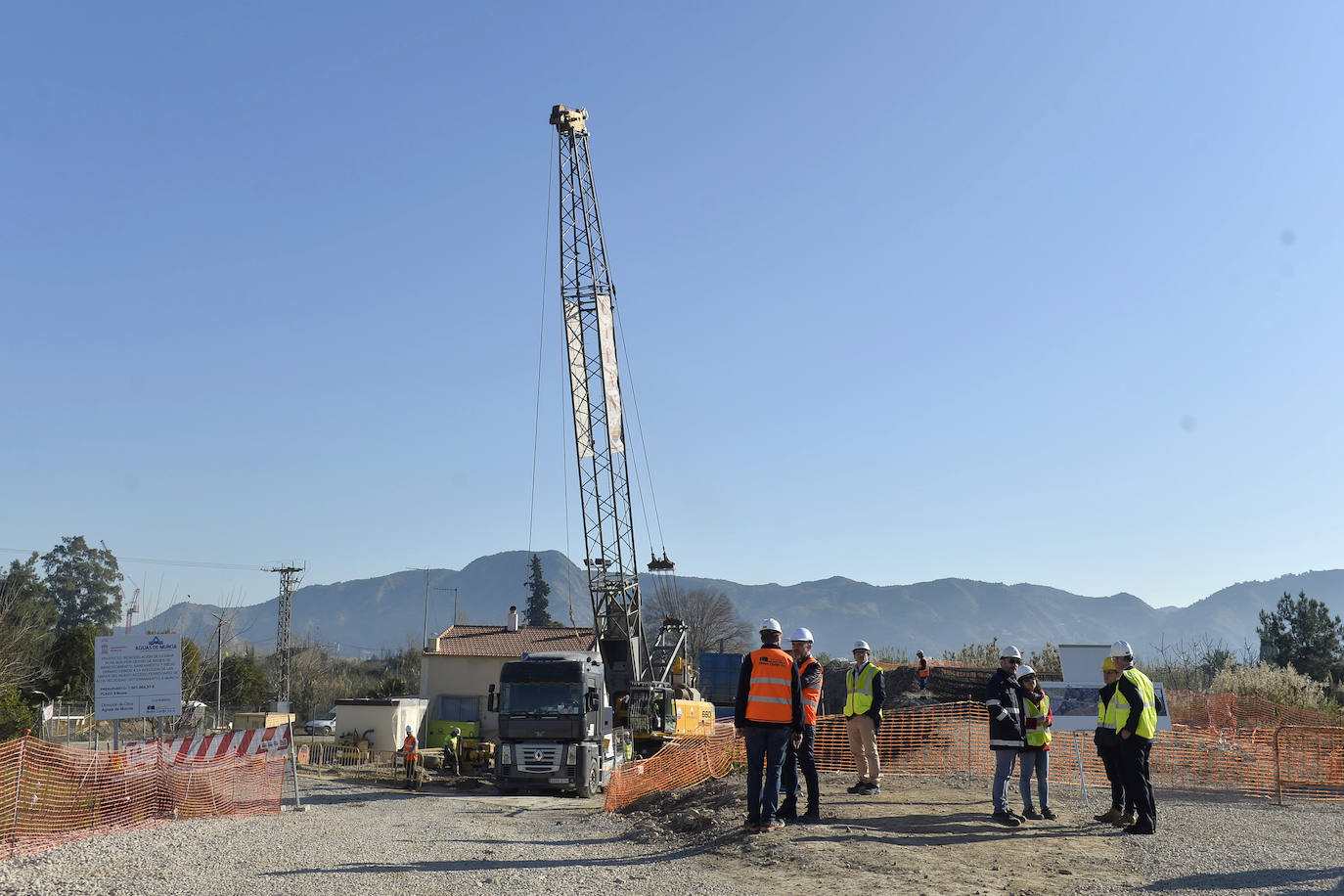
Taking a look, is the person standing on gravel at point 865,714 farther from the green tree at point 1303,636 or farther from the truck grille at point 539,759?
the green tree at point 1303,636

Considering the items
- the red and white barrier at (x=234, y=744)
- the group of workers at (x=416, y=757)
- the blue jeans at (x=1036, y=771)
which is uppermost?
the blue jeans at (x=1036, y=771)

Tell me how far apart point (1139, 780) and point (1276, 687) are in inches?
797

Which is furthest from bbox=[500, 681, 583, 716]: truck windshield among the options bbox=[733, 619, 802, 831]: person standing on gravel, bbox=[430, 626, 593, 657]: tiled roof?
bbox=[430, 626, 593, 657]: tiled roof

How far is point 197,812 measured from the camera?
16.0 meters

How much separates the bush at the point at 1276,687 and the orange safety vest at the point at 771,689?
65.2 feet

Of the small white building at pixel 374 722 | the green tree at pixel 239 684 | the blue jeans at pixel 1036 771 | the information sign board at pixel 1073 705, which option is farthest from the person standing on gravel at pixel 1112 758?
the green tree at pixel 239 684

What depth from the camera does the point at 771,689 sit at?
1027 cm

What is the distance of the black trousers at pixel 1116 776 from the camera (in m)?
10.5

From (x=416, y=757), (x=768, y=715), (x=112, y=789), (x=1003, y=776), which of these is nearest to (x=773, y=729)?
(x=768, y=715)

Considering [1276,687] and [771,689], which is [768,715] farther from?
[1276,687]

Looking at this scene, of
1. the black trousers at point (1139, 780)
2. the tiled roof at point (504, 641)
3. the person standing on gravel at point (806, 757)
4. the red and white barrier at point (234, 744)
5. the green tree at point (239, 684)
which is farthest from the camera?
the green tree at point (239, 684)

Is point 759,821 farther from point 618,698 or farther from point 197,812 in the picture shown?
point 618,698

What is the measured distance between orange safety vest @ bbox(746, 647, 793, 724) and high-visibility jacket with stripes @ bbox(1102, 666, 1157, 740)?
3.34 meters

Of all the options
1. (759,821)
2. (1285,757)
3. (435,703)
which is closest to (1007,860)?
(759,821)
